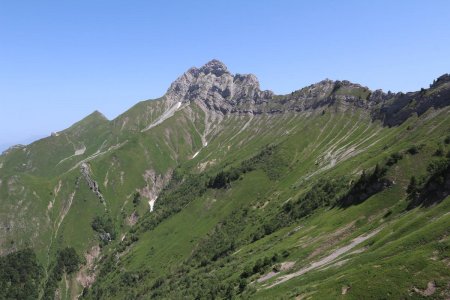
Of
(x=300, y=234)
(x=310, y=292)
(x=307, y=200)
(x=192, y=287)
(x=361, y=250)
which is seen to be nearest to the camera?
(x=310, y=292)

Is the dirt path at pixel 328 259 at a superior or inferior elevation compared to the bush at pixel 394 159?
inferior

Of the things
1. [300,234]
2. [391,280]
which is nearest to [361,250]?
[391,280]

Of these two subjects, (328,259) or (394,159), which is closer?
(328,259)

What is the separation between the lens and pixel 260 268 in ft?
391

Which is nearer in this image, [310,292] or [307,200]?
[310,292]

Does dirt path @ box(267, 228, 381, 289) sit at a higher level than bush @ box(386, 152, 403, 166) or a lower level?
lower

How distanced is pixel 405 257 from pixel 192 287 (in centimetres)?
10808

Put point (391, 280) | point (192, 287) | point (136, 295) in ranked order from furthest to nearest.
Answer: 1. point (136, 295)
2. point (192, 287)
3. point (391, 280)

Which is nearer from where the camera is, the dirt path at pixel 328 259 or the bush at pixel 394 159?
the dirt path at pixel 328 259

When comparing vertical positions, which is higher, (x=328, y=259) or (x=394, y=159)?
(x=394, y=159)

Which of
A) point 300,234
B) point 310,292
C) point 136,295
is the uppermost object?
point 310,292

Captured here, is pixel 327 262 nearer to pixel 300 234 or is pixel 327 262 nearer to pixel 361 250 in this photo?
pixel 361 250

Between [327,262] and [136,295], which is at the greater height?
[327,262]

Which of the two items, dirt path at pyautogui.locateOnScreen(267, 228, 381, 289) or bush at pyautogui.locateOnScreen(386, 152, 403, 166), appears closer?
dirt path at pyautogui.locateOnScreen(267, 228, 381, 289)
